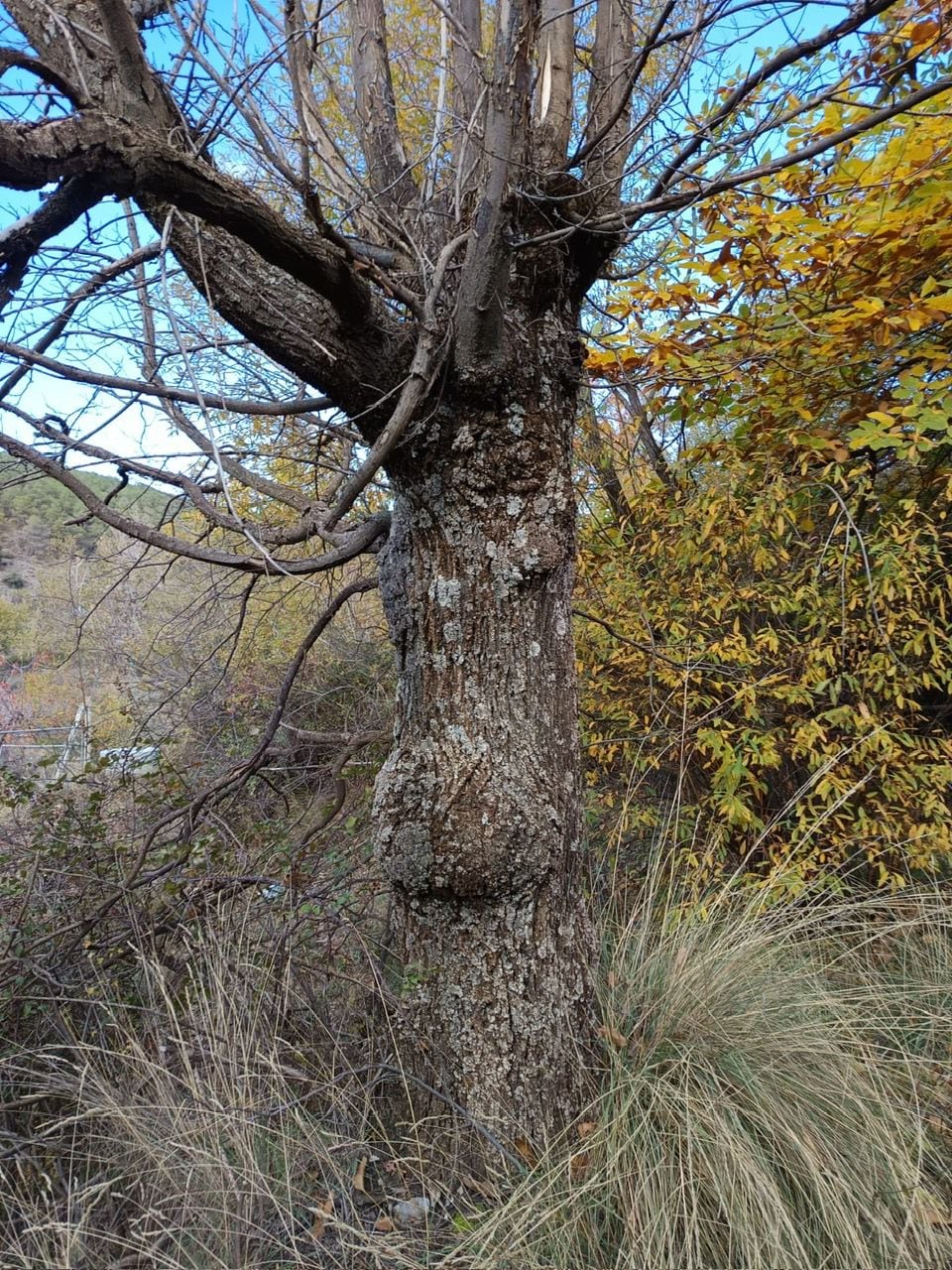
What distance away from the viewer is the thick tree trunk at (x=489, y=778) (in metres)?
1.65

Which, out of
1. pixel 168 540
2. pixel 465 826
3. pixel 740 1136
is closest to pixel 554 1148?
pixel 740 1136

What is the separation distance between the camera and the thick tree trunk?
1.65 metres

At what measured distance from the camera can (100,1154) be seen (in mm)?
1596

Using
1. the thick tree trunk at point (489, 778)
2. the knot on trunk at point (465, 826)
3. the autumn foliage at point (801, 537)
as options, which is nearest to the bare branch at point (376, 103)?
the thick tree trunk at point (489, 778)

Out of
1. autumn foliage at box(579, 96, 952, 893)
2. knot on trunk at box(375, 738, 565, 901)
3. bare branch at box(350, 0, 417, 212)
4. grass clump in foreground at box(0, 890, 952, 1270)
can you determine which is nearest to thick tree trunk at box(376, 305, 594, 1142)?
knot on trunk at box(375, 738, 565, 901)

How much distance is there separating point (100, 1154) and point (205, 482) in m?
1.82

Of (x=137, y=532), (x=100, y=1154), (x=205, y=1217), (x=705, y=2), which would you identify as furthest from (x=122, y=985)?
(x=705, y=2)

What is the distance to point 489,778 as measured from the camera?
1.65 m

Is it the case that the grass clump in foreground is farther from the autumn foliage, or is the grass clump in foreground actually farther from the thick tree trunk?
the autumn foliage

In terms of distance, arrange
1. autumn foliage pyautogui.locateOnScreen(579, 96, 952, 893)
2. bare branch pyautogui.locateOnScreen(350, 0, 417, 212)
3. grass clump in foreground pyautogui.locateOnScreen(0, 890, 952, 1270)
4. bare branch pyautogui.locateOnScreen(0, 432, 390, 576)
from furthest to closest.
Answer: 1. autumn foliage pyautogui.locateOnScreen(579, 96, 952, 893)
2. bare branch pyautogui.locateOnScreen(350, 0, 417, 212)
3. bare branch pyautogui.locateOnScreen(0, 432, 390, 576)
4. grass clump in foreground pyautogui.locateOnScreen(0, 890, 952, 1270)

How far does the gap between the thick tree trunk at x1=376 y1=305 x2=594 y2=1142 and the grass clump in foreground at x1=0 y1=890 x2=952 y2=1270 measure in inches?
6.4

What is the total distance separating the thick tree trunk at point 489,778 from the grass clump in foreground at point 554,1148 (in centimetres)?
16

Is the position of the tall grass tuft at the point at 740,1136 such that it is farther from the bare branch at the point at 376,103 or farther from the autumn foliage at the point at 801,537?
the bare branch at the point at 376,103

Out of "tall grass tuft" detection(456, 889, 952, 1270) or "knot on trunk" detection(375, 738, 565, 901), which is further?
"knot on trunk" detection(375, 738, 565, 901)
